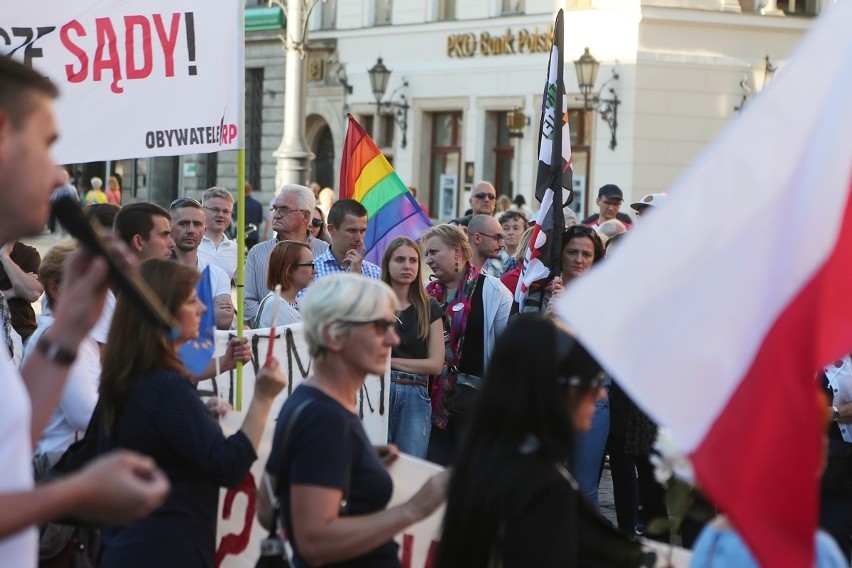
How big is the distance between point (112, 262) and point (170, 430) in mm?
1776

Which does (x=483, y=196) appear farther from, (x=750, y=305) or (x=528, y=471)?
(x=750, y=305)

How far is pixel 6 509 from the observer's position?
231cm

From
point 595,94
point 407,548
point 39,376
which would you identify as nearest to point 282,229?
point 407,548

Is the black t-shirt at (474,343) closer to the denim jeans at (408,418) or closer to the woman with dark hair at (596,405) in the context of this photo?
the denim jeans at (408,418)

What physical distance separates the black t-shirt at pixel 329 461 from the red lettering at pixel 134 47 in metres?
2.89

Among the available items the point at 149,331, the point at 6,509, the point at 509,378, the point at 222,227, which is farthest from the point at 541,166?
the point at 6,509

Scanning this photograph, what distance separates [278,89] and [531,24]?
9104 mm

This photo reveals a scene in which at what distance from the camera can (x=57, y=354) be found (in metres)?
2.67

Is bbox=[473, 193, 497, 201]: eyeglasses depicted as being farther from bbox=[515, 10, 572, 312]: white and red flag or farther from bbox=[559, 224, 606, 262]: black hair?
bbox=[559, 224, 606, 262]: black hair

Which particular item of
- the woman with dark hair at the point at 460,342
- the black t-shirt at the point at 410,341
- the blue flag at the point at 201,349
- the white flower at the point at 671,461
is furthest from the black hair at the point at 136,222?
the white flower at the point at 671,461

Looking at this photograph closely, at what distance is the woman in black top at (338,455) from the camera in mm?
3717

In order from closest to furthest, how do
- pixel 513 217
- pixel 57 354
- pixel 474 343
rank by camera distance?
pixel 57 354 < pixel 474 343 < pixel 513 217

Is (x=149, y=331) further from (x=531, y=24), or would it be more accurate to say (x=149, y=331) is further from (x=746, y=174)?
(x=531, y=24)

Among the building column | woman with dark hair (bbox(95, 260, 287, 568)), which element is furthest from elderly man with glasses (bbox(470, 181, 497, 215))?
woman with dark hair (bbox(95, 260, 287, 568))
